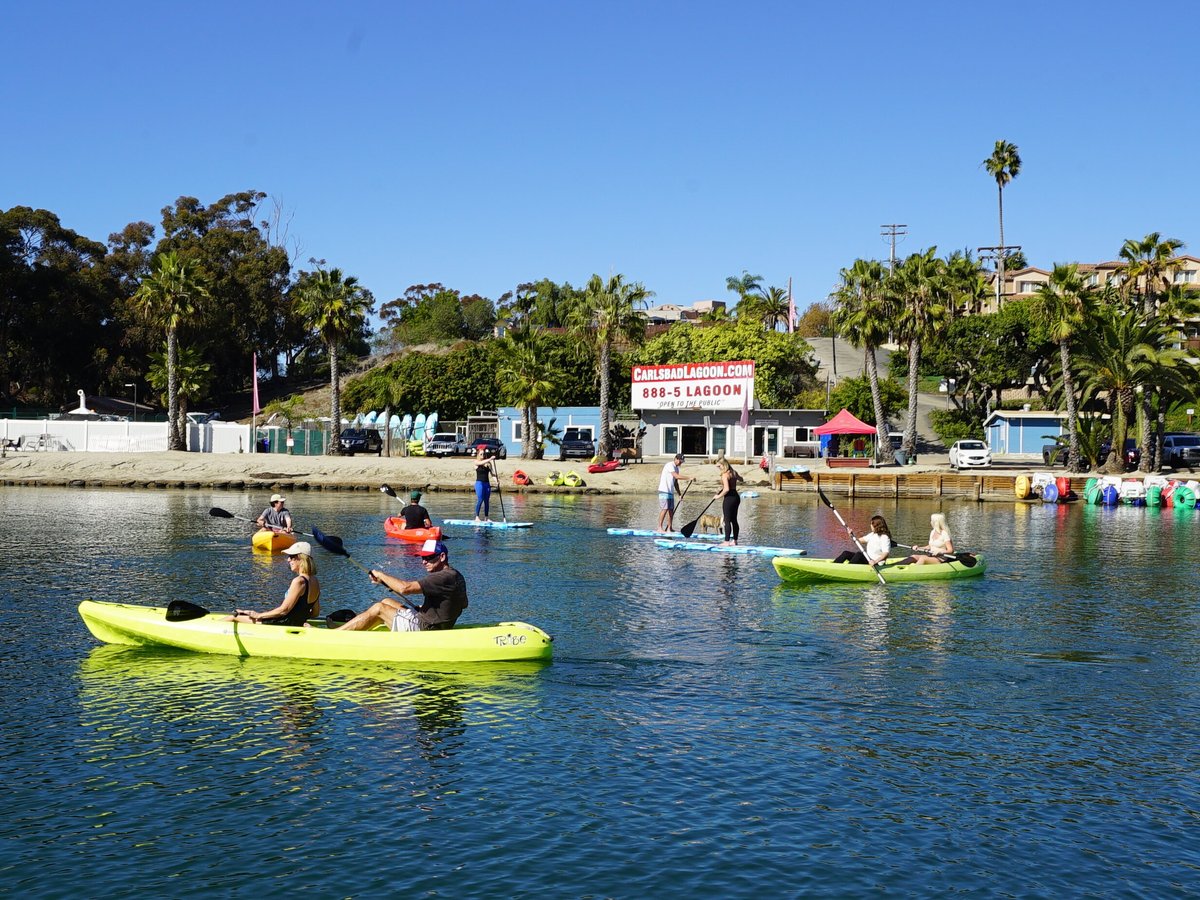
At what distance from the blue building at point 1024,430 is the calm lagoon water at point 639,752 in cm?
5839

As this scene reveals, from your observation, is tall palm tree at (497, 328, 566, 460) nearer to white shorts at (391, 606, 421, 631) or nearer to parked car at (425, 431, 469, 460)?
parked car at (425, 431, 469, 460)

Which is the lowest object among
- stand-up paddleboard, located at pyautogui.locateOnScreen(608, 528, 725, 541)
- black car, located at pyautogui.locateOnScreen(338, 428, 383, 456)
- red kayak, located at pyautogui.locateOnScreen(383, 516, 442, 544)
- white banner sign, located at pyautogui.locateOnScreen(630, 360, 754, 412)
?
stand-up paddleboard, located at pyautogui.locateOnScreen(608, 528, 725, 541)

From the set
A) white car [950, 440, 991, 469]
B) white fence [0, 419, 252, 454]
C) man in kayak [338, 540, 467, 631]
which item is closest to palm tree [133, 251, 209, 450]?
white fence [0, 419, 252, 454]

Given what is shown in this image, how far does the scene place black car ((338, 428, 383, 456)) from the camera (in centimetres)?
7488

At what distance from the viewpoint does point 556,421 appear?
78.9 meters

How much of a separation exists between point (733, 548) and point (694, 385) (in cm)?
4259

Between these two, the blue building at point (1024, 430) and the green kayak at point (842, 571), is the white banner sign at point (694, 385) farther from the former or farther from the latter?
the green kayak at point (842, 571)

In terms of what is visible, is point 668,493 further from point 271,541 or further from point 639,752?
point 639,752

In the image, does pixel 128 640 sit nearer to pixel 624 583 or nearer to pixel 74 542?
pixel 624 583

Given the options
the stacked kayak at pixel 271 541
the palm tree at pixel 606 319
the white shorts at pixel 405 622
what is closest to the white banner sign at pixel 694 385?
the palm tree at pixel 606 319

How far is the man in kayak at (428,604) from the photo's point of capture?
16453 millimetres

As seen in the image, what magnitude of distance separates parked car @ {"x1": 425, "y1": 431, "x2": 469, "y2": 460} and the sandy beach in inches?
220

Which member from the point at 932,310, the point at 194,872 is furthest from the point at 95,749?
the point at 932,310

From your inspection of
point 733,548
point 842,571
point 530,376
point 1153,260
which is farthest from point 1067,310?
point 842,571
